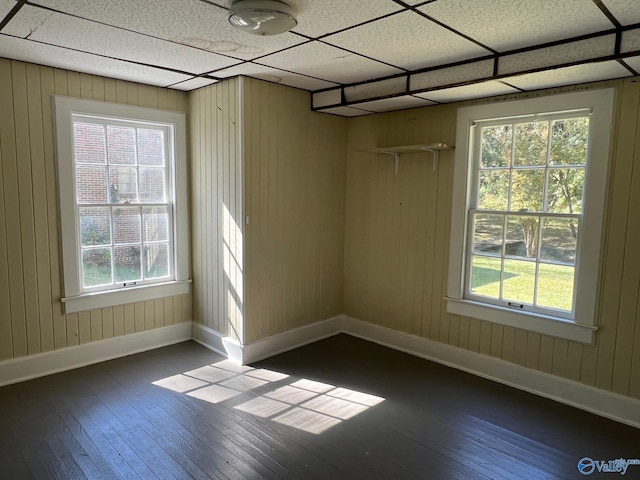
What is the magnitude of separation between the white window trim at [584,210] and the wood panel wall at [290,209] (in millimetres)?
1340

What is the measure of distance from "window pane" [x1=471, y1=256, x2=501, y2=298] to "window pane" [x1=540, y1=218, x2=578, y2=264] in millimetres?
397

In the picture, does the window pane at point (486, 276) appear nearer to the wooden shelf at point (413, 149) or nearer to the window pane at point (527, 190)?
the window pane at point (527, 190)

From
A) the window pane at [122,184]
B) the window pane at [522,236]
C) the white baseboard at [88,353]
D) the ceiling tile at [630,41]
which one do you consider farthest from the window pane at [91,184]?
the ceiling tile at [630,41]

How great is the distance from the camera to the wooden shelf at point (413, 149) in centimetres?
359

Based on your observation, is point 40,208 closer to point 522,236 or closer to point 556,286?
point 522,236

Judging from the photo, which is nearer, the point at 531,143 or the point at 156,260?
the point at 531,143

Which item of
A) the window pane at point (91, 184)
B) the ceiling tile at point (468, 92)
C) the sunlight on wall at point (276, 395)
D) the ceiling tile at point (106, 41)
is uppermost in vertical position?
the ceiling tile at point (106, 41)

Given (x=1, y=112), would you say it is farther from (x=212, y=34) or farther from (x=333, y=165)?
(x=333, y=165)

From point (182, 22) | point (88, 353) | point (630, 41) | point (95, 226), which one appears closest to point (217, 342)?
point (88, 353)

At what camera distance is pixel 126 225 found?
153 inches

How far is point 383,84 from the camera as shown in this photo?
3.45 meters

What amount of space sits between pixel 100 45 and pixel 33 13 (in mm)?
526

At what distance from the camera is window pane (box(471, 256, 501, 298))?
355 cm

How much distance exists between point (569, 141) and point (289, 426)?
9.48 ft
